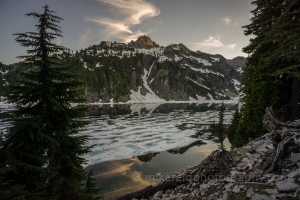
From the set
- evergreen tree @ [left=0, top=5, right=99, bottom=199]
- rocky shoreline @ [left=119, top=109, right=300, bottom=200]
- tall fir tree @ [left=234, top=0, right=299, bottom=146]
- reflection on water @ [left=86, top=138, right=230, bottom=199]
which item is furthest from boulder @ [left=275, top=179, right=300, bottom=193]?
tall fir tree @ [left=234, top=0, right=299, bottom=146]

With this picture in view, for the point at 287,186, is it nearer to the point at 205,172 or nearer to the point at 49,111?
the point at 205,172

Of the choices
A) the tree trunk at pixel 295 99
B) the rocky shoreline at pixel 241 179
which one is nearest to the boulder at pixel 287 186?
the rocky shoreline at pixel 241 179

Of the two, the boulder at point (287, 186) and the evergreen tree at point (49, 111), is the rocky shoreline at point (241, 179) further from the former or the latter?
the evergreen tree at point (49, 111)

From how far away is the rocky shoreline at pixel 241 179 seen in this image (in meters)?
6.18

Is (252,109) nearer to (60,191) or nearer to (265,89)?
(265,89)

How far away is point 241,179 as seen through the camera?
8.01 meters

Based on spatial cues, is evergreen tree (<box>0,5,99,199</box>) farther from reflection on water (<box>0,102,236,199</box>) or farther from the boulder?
reflection on water (<box>0,102,236,199</box>)

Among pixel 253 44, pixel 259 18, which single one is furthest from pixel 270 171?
pixel 259 18

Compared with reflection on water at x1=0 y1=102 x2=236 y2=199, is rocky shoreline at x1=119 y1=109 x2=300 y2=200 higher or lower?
higher

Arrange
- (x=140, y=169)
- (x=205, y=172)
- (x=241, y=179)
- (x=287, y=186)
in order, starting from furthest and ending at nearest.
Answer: (x=140, y=169), (x=205, y=172), (x=241, y=179), (x=287, y=186)

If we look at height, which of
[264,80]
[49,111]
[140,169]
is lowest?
[140,169]

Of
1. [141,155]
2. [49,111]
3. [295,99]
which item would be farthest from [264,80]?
[49,111]

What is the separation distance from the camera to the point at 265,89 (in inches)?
824

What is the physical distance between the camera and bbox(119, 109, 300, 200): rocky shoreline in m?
6.18
